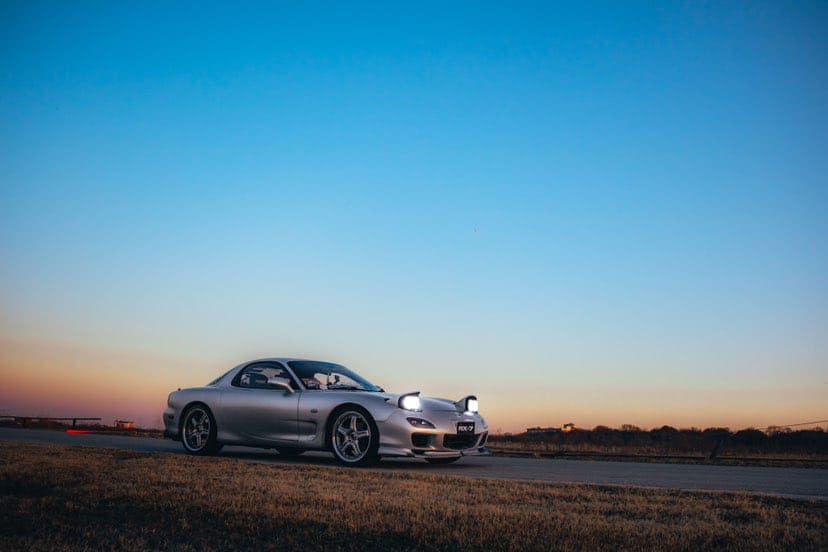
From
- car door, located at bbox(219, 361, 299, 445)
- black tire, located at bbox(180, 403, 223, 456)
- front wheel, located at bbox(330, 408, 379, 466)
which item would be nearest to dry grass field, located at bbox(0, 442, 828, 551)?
front wheel, located at bbox(330, 408, 379, 466)

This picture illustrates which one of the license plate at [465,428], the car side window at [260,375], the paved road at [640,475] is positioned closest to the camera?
the paved road at [640,475]

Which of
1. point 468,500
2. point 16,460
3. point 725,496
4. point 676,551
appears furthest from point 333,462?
point 676,551

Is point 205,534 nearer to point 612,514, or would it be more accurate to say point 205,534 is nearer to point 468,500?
point 468,500

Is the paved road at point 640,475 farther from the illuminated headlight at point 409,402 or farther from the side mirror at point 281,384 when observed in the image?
the side mirror at point 281,384

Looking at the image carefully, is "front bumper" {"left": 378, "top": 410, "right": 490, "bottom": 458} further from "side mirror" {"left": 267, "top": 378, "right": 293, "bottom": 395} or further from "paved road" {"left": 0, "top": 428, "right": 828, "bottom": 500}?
"side mirror" {"left": 267, "top": 378, "right": 293, "bottom": 395}

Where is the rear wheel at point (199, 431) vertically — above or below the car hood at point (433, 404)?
below

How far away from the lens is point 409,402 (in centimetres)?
980

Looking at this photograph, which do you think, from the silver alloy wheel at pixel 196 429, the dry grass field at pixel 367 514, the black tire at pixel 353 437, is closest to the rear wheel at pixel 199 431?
the silver alloy wheel at pixel 196 429

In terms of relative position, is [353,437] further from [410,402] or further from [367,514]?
[367,514]

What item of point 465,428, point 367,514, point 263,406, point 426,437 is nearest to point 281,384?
point 263,406

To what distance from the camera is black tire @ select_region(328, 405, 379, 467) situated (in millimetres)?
9727

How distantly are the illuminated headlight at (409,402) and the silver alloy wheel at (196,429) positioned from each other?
3182mm

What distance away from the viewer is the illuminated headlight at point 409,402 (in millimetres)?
9758

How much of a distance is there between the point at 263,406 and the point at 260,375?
67cm
